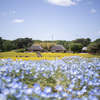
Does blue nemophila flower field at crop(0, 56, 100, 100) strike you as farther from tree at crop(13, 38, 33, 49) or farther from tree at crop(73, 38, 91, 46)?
tree at crop(73, 38, 91, 46)

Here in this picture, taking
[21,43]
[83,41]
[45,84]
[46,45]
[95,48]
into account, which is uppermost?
[83,41]

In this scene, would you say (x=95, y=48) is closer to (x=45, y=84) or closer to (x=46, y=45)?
(x=46, y=45)

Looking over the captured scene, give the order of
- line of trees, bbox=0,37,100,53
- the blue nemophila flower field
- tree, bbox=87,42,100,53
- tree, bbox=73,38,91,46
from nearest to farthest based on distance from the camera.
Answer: the blue nemophila flower field
tree, bbox=87,42,100,53
line of trees, bbox=0,37,100,53
tree, bbox=73,38,91,46

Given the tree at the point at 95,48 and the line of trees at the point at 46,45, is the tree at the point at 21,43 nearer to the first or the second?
the line of trees at the point at 46,45

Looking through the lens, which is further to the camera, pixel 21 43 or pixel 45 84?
pixel 21 43

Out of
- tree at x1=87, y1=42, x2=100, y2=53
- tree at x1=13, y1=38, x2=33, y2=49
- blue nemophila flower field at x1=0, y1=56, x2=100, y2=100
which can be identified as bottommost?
blue nemophila flower field at x1=0, y1=56, x2=100, y2=100

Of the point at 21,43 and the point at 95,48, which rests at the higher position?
the point at 21,43

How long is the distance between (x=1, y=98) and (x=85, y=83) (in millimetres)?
2202

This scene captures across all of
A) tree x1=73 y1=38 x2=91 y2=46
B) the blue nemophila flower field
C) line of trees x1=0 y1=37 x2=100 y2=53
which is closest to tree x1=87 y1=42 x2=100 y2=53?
line of trees x1=0 y1=37 x2=100 y2=53

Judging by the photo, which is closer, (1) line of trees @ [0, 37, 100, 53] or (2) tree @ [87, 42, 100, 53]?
(2) tree @ [87, 42, 100, 53]

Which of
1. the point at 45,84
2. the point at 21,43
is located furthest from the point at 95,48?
the point at 21,43

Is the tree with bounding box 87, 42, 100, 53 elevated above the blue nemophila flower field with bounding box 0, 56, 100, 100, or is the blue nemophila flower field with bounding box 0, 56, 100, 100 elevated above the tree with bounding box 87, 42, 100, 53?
the tree with bounding box 87, 42, 100, 53

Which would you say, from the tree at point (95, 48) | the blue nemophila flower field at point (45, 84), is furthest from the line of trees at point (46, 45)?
the blue nemophila flower field at point (45, 84)

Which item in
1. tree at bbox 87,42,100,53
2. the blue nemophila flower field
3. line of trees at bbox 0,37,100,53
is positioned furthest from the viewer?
line of trees at bbox 0,37,100,53
